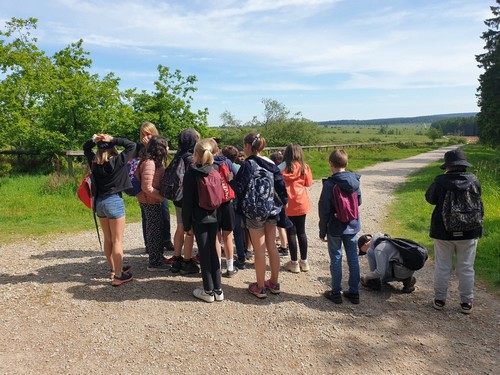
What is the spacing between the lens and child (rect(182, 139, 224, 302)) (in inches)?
158

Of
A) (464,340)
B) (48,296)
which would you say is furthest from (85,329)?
(464,340)

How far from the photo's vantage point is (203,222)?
4.07 meters

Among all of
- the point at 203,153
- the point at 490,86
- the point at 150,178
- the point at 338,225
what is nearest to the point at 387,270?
the point at 338,225

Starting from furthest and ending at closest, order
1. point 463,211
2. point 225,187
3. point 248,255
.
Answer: point 248,255 < point 225,187 < point 463,211

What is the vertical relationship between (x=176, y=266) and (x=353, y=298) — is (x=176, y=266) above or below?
above

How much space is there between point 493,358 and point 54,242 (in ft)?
21.9

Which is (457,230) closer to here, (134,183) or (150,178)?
(150,178)

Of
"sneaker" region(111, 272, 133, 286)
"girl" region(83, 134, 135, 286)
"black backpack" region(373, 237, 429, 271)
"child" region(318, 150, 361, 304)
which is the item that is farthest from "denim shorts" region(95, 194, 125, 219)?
"black backpack" region(373, 237, 429, 271)

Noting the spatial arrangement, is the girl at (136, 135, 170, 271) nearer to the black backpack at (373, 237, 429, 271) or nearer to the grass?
the black backpack at (373, 237, 429, 271)

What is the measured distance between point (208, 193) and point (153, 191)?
1.07 m

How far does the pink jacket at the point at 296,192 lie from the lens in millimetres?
5004

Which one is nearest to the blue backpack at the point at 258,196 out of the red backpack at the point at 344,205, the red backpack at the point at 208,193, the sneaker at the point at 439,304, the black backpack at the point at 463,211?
the red backpack at the point at 208,193

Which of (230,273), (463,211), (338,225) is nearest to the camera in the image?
(463,211)

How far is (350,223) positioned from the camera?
13.4 feet
